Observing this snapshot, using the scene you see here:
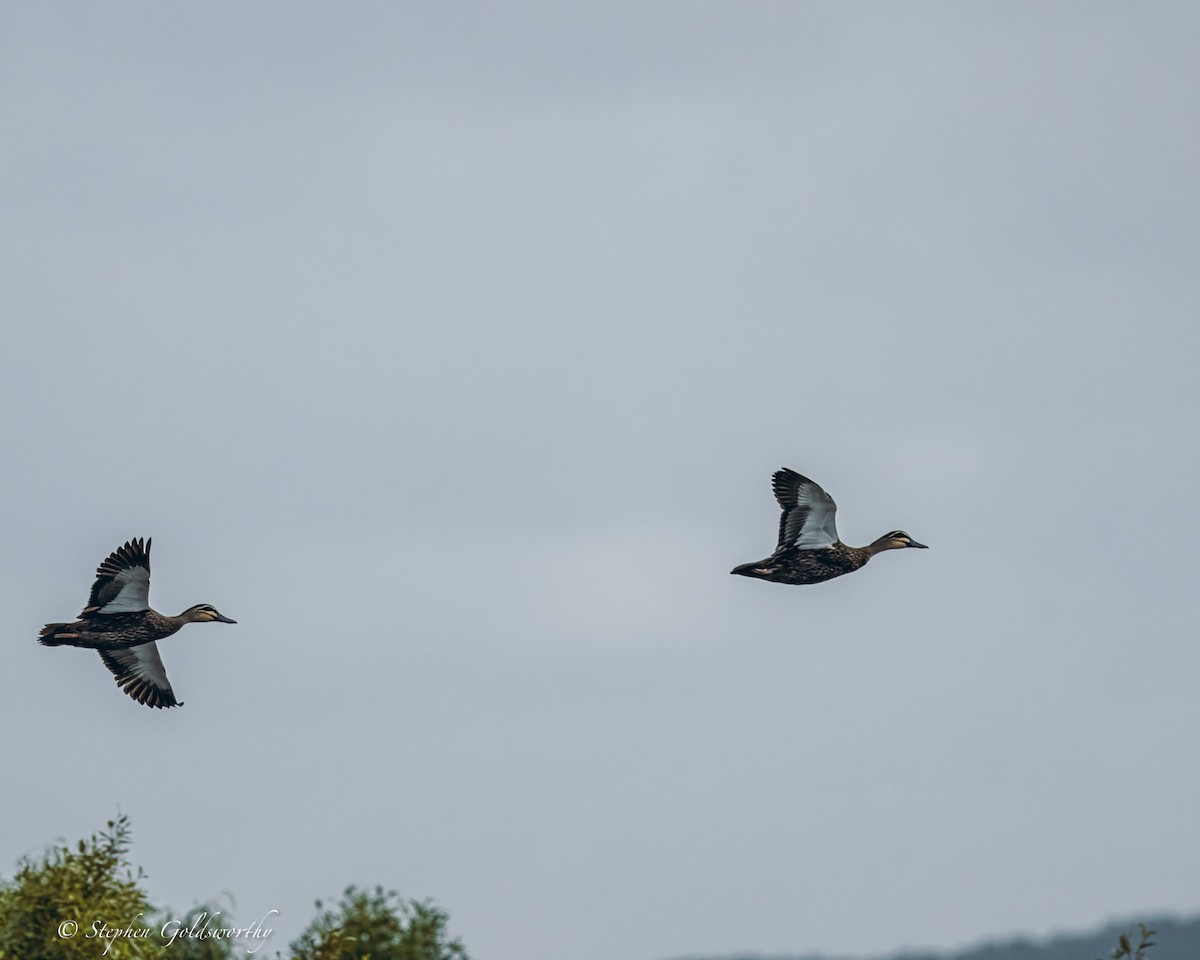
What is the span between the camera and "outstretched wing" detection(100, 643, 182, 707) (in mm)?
38656

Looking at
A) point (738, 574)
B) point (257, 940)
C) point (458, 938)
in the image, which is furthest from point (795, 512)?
point (257, 940)

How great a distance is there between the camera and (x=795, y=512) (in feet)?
118

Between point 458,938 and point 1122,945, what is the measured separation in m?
18.2

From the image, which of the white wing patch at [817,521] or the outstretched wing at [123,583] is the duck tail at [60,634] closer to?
the outstretched wing at [123,583]

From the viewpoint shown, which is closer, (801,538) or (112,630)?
(801,538)

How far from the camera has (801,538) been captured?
36156 millimetres

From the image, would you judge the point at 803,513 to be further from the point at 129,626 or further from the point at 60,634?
the point at 60,634

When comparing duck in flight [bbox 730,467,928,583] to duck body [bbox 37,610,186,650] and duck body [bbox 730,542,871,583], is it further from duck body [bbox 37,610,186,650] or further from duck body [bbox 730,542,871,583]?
duck body [bbox 37,610,186,650]

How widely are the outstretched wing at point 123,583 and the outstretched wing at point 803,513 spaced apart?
13.2m

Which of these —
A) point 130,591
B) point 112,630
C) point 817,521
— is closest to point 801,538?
point 817,521

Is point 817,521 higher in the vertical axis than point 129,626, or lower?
higher

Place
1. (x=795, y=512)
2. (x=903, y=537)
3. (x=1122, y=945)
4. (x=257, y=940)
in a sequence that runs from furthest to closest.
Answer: (x=903, y=537) < (x=795, y=512) < (x=257, y=940) < (x=1122, y=945)

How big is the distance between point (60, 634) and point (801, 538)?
15.9 m

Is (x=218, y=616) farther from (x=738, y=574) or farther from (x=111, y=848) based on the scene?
(x=738, y=574)
